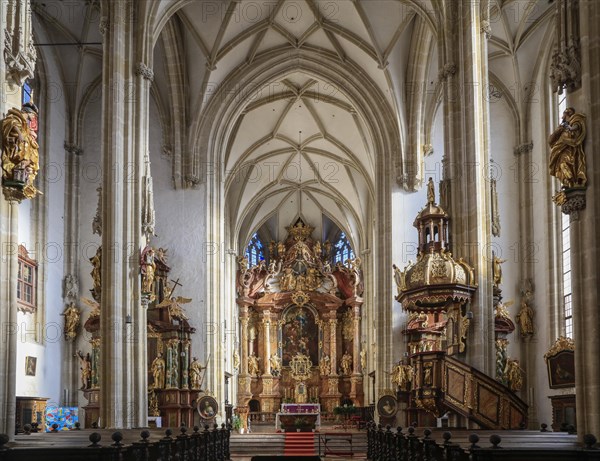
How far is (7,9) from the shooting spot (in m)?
11.9

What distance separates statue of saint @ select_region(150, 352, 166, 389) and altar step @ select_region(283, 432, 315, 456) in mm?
4769

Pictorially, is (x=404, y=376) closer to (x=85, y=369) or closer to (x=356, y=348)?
(x=85, y=369)

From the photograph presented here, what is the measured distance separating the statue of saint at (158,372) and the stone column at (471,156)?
1293 cm

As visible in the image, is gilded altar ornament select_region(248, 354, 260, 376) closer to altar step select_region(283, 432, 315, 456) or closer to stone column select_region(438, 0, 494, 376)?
altar step select_region(283, 432, 315, 456)

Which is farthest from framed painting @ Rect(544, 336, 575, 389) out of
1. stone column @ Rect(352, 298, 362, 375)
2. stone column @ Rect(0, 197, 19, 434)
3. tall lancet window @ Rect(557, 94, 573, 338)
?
stone column @ Rect(352, 298, 362, 375)

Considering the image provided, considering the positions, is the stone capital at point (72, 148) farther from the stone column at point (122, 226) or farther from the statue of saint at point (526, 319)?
the statue of saint at point (526, 319)

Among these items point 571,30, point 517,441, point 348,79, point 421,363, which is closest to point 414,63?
point 348,79

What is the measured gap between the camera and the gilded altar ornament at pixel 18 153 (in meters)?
11.4

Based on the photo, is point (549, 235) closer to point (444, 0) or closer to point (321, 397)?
point (444, 0)

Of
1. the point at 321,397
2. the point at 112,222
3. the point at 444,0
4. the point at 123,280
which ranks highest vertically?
the point at 444,0

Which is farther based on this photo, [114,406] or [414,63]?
[414,63]

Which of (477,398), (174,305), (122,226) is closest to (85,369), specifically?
(174,305)

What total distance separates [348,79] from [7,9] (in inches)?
892

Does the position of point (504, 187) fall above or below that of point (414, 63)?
below
